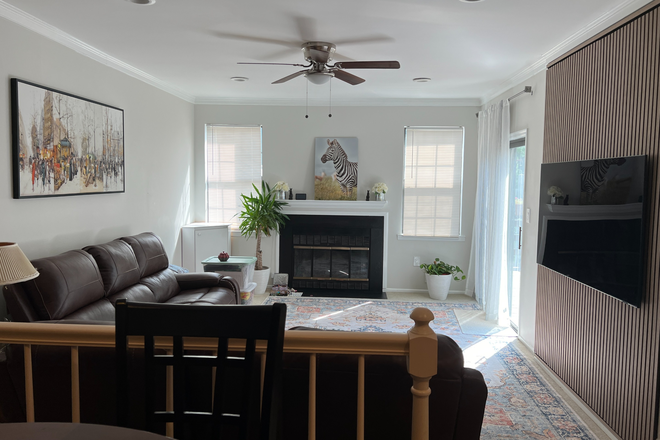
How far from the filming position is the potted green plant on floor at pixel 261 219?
20.1 ft

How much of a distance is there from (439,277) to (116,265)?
3989 millimetres

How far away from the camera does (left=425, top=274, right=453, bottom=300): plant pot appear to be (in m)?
6.04

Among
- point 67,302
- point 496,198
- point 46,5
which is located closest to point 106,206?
point 67,302

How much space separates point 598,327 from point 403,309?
2741 millimetres

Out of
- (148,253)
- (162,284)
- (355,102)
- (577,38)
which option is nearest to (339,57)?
(577,38)

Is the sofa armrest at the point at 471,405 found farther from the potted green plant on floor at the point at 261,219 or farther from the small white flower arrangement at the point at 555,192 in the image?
the potted green plant on floor at the point at 261,219

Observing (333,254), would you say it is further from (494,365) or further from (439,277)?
(494,365)

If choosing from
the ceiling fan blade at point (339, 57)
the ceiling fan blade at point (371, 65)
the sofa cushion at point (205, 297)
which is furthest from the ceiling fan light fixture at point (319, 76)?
the sofa cushion at point (205, 297)

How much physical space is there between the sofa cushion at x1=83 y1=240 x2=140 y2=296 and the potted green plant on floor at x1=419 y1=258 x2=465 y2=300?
147 inches

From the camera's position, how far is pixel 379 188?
6230 mm

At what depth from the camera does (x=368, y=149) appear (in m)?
6.41

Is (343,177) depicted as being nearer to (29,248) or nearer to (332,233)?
(332,233)

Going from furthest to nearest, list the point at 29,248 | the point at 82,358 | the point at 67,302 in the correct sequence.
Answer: the point at 29,248
the point at 67,302
the point at 82,358

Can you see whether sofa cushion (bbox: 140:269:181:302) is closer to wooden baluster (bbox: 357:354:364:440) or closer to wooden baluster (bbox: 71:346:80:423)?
wooden baluster (bbox: 71:346:80:423)
